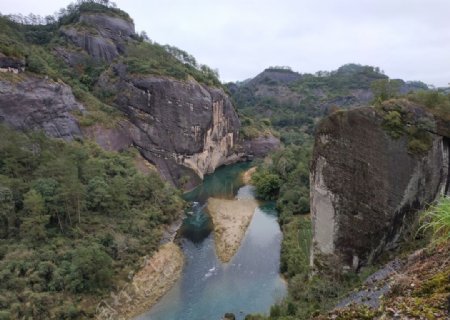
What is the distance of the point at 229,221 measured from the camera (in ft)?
110

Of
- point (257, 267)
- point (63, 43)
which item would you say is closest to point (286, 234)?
point (257, 267)

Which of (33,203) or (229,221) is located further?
(229,221)

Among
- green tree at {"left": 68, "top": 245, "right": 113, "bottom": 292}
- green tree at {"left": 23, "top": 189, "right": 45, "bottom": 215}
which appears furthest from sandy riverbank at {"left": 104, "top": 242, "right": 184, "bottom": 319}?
green tree at {"left": 23, "top": 189, "right": 45, "bottom": 215}

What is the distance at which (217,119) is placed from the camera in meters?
53.1

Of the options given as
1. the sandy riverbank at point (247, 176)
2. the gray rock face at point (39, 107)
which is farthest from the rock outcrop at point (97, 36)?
the sandy riverbank at point (247, 176)

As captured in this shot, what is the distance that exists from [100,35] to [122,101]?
56.0 ft

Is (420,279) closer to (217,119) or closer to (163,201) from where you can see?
(163,201)

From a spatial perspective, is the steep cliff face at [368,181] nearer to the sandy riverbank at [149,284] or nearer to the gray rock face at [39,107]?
the sandy riverbank at [149,284]

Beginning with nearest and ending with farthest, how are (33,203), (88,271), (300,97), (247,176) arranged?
(88,271) < (33,203) < (247,176) < (300,97)

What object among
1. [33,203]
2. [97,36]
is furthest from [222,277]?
[97,36]

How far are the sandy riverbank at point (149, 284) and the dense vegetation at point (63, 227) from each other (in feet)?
2.27

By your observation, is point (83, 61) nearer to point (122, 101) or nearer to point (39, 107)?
point (122, 101)

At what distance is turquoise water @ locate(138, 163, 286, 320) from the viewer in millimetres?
19906

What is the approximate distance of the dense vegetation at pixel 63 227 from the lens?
59.4 feet
